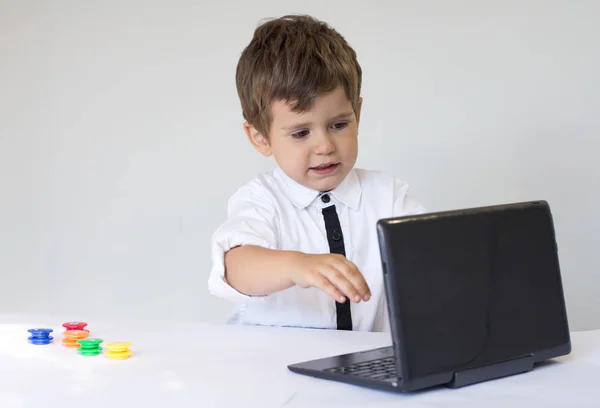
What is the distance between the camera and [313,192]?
1530 mm

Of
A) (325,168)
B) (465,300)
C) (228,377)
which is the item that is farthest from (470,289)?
(325,168)

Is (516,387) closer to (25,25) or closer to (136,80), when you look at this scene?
(136,80)

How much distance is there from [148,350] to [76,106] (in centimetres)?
156

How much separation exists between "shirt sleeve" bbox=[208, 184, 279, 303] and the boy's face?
0.09 metres

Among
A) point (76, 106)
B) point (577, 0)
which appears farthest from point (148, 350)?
point (76, 106)

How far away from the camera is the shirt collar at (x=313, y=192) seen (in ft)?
5.03

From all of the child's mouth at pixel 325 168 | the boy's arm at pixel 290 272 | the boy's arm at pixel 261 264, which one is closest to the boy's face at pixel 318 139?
the child's mouth at pixel 325 168

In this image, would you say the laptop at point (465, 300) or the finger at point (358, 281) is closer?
the laptop at point (465, 300)

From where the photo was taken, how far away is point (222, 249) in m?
1.35

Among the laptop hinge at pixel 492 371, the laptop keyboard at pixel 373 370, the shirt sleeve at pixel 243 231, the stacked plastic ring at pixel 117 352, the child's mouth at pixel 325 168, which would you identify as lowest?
the laptop hinge at pixel 492 371

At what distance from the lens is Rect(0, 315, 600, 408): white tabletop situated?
2.63 ft

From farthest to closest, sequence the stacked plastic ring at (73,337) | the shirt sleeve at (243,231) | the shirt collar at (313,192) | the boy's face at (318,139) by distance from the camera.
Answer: the shirt collar at (313,192), the boy's face at (318,139), the shirt sleeve at (243,231), the stacked plastic ring at (73,337)

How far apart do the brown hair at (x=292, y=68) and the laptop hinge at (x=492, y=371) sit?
0.67 m

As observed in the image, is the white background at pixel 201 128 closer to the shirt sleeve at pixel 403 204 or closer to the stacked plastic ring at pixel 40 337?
the shirt sleeve at pixel 403 204
